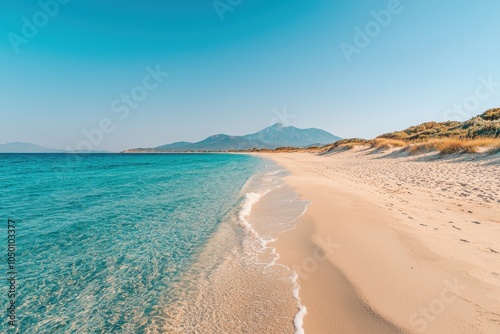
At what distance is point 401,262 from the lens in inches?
190

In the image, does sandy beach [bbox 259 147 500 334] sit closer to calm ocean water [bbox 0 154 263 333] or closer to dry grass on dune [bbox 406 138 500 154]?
calm ocean water [bbox 0 154 263 333]

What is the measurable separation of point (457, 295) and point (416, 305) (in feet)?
2.34

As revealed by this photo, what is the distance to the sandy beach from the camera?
3.28 metres

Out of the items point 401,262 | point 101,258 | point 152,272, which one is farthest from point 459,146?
point 101,258

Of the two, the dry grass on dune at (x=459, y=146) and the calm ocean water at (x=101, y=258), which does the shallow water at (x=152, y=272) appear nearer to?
the calm ocean water at (x=101, y=258)

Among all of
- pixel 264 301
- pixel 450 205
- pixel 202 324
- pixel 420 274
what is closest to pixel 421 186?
pixel 450 205

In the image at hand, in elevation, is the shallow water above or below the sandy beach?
below

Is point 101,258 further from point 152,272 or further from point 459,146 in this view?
point 459,146

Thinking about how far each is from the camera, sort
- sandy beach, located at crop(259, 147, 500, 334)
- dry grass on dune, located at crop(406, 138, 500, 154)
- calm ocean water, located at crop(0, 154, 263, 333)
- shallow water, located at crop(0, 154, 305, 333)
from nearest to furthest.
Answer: sandy beach, located at crop(259, 147, 500, 334)
shallow water, located at crop(0, 154, 305, 333)
calm ocean water, located at crop(0, 154, 263, 333)
dry grass on dune, located at crop(406, 138, 500, 154)

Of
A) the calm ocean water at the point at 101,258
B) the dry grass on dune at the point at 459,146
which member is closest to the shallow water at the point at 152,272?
the calm ocean water at the point at 101,258

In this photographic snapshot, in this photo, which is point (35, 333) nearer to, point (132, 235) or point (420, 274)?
point (132, 235)

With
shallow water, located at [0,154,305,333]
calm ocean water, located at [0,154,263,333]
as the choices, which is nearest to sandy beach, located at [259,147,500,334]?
shallow water, located at [0,154,305,333]

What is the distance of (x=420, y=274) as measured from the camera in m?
4.32

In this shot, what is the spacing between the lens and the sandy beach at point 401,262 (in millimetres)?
3283
